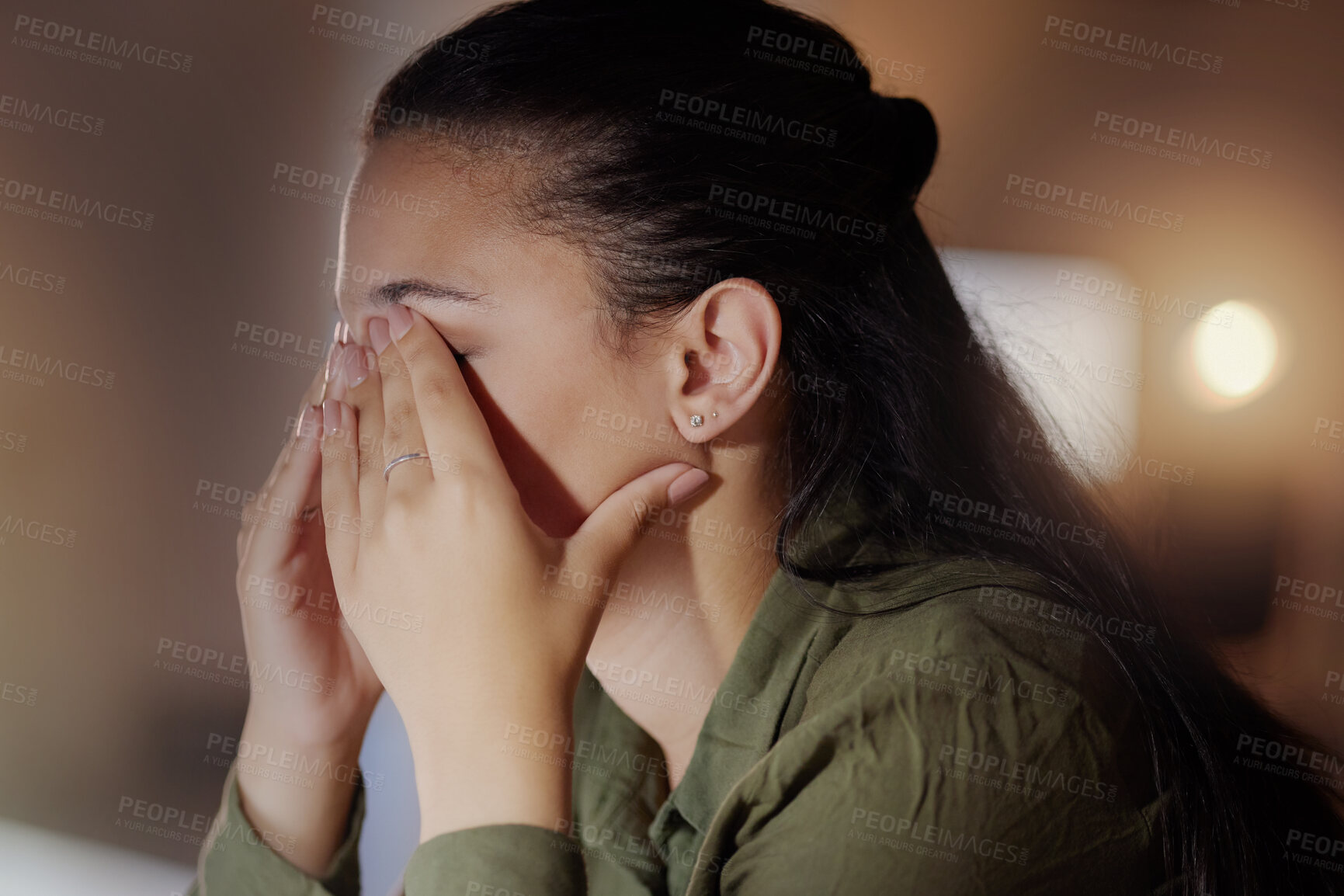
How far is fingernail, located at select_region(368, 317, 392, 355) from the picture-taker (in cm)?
75

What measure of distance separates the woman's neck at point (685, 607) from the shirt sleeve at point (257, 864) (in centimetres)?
33

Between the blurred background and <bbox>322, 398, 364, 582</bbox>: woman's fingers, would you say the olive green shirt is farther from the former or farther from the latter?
the blurred background

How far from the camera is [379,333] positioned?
2.48ft

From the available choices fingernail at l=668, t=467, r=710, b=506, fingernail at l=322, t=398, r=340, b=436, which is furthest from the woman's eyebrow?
fingernail at l=668, t=467, r=710, b=506

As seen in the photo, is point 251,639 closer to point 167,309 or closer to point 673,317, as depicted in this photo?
point 167,309

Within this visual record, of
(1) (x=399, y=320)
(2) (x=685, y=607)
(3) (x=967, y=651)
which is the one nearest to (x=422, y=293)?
(1) (x=399, y=320)

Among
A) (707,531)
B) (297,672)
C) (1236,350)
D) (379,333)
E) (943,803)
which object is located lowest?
(297,672)

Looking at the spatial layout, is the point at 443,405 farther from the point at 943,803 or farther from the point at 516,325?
the point at 943,803

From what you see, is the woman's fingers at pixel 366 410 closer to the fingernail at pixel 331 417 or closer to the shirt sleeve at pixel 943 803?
the fingernail at pixel 331 417

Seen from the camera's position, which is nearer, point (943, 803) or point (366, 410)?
point (943, 803)

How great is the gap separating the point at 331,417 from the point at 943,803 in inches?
24.4

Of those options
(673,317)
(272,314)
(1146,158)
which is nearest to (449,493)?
(673,317)

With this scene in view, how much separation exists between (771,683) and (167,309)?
0.82 metres

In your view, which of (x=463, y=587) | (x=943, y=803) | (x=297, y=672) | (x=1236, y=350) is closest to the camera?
(x=943, y=803)
